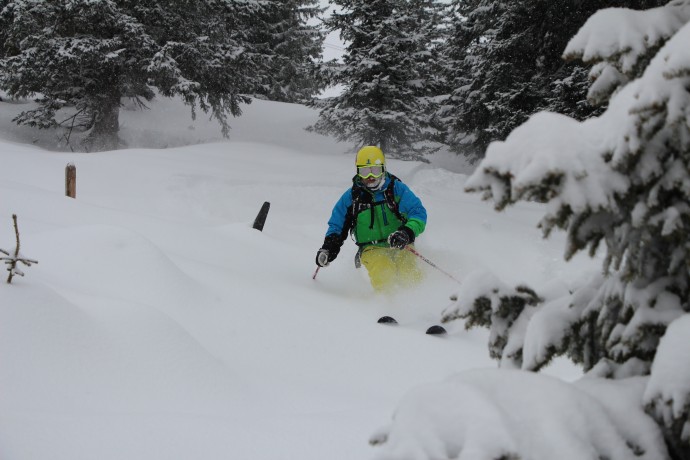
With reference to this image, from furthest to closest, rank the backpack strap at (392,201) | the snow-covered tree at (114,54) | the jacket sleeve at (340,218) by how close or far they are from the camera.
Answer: the snow-covered tree at (114,54) → the jacket sleeve at (340,218) → the backpack strap at (392,201)

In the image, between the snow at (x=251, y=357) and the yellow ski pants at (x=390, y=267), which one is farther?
the yellow ski pants at (x=390, y=267)

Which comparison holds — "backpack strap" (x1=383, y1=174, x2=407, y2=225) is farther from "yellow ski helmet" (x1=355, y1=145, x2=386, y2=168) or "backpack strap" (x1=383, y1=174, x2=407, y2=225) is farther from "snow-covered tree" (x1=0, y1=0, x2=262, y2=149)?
"snow-covered tree" (x1=0, y1=0, x2=262, y2=149)

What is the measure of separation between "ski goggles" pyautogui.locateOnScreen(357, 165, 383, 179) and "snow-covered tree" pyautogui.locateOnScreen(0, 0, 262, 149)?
1086 centimetres

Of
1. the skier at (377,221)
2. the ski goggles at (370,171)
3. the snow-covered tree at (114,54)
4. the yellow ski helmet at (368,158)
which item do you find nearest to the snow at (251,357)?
the skier at (377,221)

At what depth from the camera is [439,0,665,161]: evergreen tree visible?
962 centimetres

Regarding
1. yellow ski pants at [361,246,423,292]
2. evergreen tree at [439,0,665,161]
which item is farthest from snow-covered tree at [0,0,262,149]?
yellow ski pants at [361,246,423,292]

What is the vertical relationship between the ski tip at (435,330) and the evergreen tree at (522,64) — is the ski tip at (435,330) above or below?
below

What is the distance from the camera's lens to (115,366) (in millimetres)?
3584

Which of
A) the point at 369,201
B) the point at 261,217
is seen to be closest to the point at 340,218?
the point at 369,201

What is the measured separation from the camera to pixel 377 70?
18188mm

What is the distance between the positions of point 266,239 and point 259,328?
4.09 metres

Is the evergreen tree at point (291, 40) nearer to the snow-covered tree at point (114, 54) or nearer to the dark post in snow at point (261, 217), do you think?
the snow-covered tree at point (114, 54)

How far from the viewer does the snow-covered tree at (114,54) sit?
53.5 ft

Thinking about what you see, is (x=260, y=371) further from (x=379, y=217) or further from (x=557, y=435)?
(x=379, y=217)
